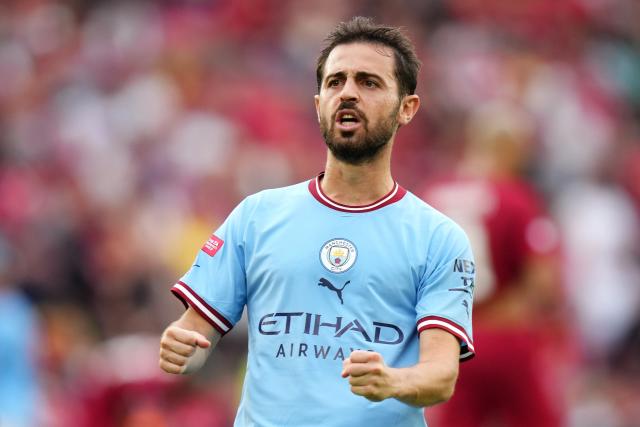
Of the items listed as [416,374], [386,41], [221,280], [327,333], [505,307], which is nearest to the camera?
[416,374]

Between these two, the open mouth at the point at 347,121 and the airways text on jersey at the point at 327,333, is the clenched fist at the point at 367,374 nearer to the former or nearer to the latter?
the airways text on jersey at the point at 327,333

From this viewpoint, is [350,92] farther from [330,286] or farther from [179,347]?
Answer: [179,347]

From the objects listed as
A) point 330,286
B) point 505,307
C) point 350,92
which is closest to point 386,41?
point 350,92

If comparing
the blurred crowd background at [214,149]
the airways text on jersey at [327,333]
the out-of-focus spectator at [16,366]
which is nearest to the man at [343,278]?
the airways text on jersey at [327,333]

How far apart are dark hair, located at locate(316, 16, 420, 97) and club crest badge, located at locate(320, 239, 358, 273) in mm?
607

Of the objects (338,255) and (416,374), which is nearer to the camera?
(416,374)

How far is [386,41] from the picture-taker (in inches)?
201

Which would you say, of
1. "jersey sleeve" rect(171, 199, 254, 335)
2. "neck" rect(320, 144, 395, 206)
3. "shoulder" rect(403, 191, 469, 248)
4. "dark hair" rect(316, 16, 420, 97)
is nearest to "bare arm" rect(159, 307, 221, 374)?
"jersey sleeve" rect(171, 199, 254, 335)

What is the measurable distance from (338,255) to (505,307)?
11.5 ft

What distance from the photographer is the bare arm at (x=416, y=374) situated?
14.1ft

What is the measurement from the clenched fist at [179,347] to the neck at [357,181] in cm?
74

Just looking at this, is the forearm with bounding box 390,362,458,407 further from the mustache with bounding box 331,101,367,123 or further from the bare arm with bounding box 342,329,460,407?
the mustache with bounding box 331,101,367,123

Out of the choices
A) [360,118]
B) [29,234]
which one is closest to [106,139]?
[29,234]

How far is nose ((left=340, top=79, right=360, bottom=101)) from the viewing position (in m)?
4.94
